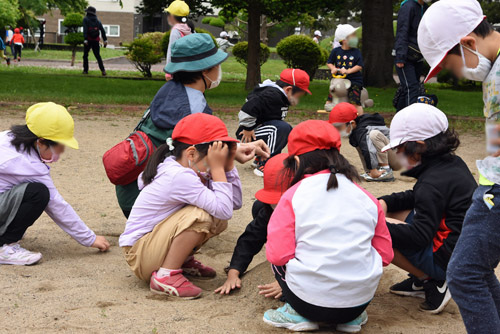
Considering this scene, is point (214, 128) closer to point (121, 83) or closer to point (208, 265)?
point (208, 265)

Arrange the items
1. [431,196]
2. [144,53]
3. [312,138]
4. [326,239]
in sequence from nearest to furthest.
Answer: [326,239]
[312,138]
[431,196]
[144,53]

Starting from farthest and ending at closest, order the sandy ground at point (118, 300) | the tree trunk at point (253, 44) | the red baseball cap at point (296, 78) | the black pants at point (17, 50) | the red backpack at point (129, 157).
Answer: the black pants at point (17, 50) < the tree trunk at point (253, 44) < the red baseball cap at point (296, 78) < the red backpack at point (129, 157) < the sandy ground at point (118, 300)

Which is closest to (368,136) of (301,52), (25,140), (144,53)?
(25,140)

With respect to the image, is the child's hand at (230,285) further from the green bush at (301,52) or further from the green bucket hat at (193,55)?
the green bush at (301,52)

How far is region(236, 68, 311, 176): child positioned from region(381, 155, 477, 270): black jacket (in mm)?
3280

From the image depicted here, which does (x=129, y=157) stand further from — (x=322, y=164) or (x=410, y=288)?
(x=410, y=288)

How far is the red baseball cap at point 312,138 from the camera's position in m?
2.97

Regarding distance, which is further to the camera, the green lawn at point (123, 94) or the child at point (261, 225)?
the green lawn at point (123, 94)

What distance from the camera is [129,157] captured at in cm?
420

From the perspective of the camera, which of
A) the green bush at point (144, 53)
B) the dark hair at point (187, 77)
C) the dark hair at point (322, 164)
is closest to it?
the dark hair at point (322, 164)

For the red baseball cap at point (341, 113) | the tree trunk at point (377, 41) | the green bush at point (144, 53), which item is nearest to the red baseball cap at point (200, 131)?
the red baseball cap at point (341, 113)

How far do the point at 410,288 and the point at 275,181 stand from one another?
1046mm

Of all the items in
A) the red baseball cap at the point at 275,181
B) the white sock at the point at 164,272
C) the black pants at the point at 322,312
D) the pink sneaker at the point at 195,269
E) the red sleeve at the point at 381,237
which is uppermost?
the red baseball cap at the point at 275,181

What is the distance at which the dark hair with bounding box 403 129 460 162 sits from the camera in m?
3.23
